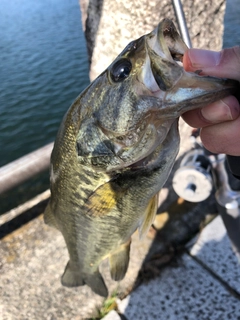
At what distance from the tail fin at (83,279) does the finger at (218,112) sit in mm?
1473

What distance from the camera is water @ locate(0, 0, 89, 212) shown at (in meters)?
7.58

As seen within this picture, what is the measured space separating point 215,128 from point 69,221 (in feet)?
3.34

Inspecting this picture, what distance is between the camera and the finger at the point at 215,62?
1.13 m

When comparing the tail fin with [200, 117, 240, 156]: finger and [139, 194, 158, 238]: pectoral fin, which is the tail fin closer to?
[139, 194, 158, 238]: pectoral fin

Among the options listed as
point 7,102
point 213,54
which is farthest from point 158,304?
point 7,102

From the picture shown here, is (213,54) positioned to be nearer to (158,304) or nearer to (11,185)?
(11,185)

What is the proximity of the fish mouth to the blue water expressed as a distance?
21.3ft

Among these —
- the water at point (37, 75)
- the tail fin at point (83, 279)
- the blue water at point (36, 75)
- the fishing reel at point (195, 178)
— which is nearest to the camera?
the tail fin at point (83, 279)

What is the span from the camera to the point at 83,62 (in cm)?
1103

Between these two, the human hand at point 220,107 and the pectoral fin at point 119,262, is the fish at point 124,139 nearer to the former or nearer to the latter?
the human hand at point 220,107

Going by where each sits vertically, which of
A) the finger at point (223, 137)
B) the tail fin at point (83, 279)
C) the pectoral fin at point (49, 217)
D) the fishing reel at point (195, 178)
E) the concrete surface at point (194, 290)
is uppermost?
the finger at point (223, 137)

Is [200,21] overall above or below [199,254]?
above

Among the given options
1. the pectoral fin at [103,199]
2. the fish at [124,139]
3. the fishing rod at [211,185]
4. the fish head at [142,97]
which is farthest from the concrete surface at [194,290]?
the fish head at [142,97]

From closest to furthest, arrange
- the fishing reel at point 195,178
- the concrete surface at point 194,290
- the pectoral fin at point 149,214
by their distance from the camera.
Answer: the pectoral fin at point 149,214, the concrete surface at point 194,290, the fishing reel at point 195,178
